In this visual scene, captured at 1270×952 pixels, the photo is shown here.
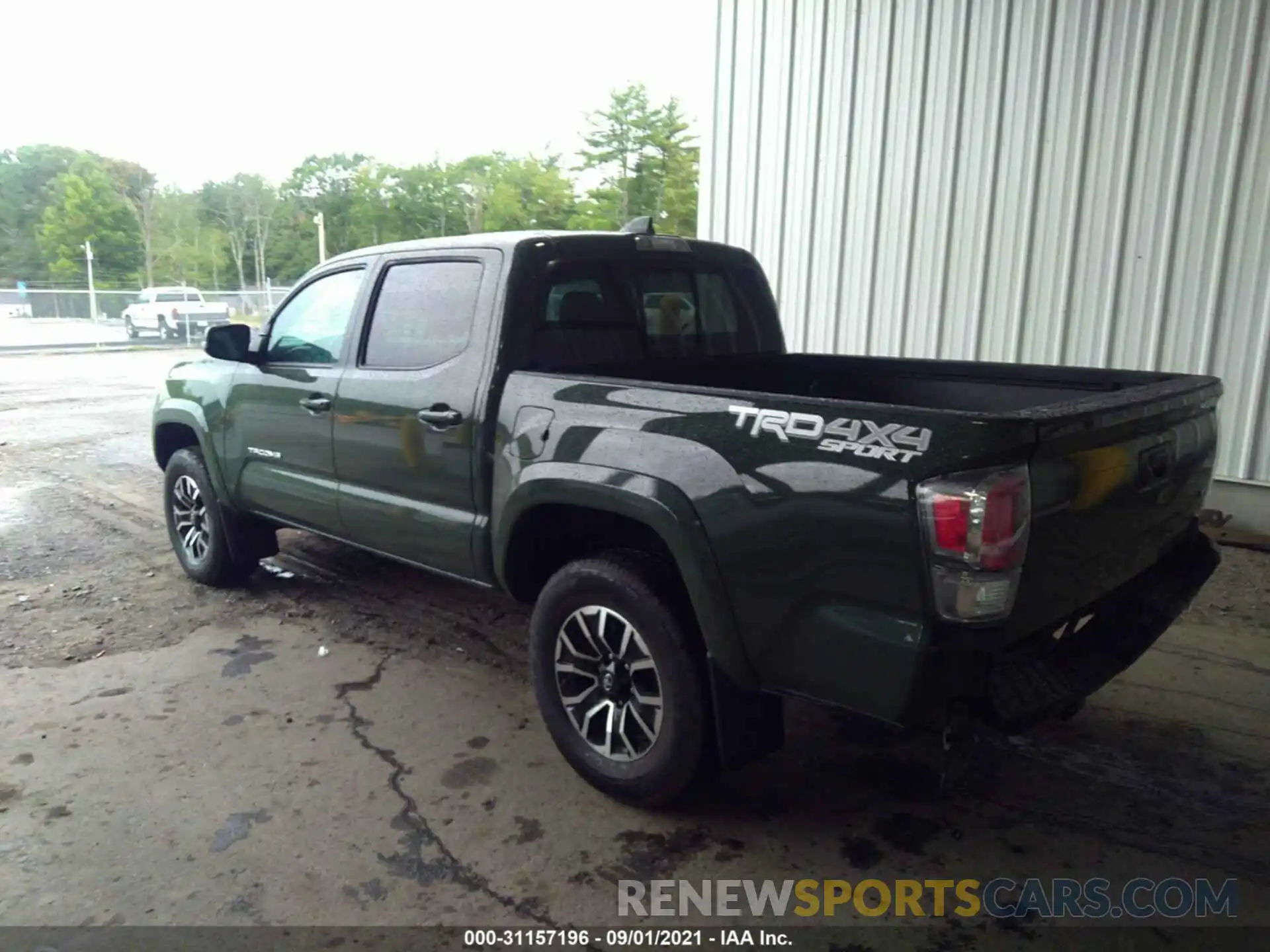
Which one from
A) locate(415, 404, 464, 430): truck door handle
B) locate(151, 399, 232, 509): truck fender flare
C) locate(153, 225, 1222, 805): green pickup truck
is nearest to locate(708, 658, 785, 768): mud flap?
locate(153, 225, 1222, 805): green pickup truck

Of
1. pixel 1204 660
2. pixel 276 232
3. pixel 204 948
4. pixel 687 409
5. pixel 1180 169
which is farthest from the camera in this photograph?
pixel 276 232

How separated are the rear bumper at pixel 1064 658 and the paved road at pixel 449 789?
0.22 meters

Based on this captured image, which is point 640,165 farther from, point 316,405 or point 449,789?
point 449,789

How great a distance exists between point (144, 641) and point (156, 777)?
1511mm

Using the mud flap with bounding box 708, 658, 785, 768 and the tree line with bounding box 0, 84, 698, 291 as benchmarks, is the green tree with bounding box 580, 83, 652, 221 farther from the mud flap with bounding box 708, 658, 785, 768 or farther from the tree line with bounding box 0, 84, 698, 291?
the mud flap with bounding box 708, 658, 785, 768

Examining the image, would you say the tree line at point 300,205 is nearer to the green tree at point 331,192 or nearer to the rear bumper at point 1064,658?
the green tree at point 331,192

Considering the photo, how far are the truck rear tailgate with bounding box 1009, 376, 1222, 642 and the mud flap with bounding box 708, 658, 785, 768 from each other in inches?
33.8

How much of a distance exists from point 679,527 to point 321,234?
1504cm

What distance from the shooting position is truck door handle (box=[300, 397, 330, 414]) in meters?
4.27

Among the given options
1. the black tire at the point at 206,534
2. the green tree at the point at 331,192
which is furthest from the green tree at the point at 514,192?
the black tire at the point at 206,534

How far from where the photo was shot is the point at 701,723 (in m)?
2.88

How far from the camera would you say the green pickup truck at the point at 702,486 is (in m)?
2.32

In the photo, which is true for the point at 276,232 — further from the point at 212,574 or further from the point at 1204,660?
the point at 1204,660

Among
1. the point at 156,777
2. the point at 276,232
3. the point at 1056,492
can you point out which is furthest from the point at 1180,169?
the point at 276,232
